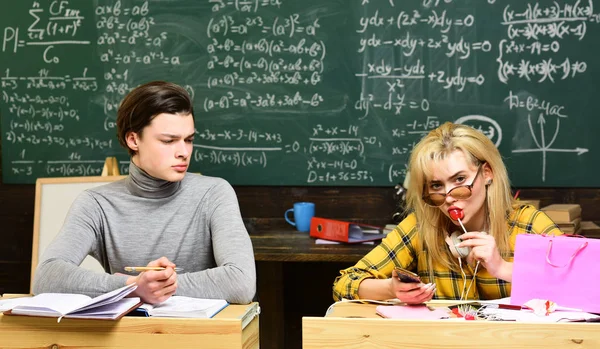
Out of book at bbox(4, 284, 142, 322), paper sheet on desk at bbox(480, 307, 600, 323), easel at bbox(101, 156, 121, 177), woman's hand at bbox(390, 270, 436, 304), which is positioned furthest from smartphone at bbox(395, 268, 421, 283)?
easel at bbox(101, 156, 121, 177)

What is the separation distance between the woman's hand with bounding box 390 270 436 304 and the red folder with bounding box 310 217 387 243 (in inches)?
53.8

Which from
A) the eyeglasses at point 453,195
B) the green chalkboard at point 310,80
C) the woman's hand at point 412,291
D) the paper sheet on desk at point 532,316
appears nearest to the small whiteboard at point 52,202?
the green chalkboard at point 310,80

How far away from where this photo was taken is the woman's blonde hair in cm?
224

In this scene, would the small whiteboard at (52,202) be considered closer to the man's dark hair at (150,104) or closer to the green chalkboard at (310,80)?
the green chalkboard at (310,80)

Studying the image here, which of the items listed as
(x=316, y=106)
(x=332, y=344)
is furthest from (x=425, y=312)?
(x=316, y=106)

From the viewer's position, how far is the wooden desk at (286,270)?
3.18 m

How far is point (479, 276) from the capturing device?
2250 mm

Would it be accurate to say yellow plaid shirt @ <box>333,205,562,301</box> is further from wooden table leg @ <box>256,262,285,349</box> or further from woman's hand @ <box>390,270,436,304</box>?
wooden table leg @ <box>256,262,285,349</box>

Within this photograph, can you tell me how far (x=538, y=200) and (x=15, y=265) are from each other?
257cm

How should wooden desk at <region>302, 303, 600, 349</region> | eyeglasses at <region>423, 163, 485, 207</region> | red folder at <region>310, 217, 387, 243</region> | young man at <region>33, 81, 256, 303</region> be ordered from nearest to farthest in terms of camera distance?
wooden desk at <region>302, 303, 600, 349</region> → eyeglasses at <region>423, 163, 485, 207</region> → young man at <region>33, 81, 256, 303</region> → red folder at <region>310, 217, 387, 243</region>

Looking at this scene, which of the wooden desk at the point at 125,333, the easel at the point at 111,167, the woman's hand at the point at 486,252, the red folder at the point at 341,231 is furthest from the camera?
the easel at the point at 111,167

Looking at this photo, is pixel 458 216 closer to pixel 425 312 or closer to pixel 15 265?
pixel 425 312

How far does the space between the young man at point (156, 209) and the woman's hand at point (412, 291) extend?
45cm

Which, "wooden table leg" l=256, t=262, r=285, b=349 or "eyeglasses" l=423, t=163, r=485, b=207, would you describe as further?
"wooden table leg" l=256, t=262, r=285, b=349
